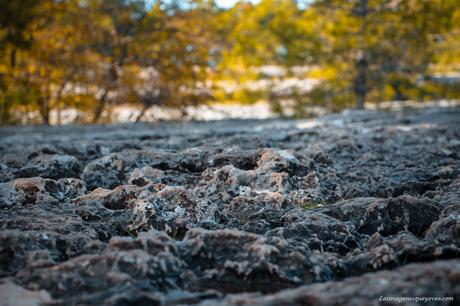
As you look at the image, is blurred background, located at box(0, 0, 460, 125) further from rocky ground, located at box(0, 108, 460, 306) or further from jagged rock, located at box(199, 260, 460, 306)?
jagged rock, located at box(199, 260, 460, 306)

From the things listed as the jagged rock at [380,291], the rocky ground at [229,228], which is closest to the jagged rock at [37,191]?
the rocky ground at [229,228]

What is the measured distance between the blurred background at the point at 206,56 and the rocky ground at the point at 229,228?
7728 millimetres

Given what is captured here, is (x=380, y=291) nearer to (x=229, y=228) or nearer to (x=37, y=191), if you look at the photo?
(x=229, y=228)

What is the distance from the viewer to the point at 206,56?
1210cm

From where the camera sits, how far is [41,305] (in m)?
1.40

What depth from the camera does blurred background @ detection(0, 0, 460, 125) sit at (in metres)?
10.6

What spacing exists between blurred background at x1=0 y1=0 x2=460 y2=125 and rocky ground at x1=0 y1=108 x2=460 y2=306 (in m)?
7.73

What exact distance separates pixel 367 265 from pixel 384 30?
397 inches

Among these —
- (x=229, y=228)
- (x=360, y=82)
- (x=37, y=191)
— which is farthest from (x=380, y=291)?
(x=360, y=82)

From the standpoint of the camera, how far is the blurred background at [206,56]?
418 inches

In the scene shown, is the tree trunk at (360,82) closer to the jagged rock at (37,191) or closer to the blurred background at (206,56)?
the blurred background at (206,56)

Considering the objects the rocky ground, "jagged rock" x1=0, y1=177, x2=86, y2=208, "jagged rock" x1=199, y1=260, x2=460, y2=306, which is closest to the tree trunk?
the rocky ground

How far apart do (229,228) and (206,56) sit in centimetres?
1032

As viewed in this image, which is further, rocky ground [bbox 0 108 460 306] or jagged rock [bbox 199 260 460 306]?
rocky ground [bbox 0 108 460 306]
